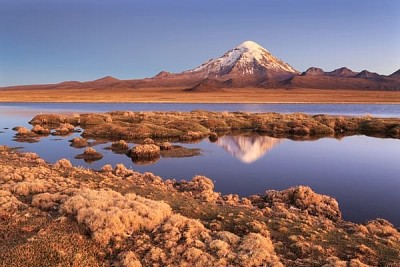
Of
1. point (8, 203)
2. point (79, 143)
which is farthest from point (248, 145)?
point (8, 203)

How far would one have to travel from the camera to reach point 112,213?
11281mm

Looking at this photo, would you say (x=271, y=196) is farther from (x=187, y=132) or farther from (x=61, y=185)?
(x=187, y=132)

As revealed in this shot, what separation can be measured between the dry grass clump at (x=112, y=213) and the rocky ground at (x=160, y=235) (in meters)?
0.03

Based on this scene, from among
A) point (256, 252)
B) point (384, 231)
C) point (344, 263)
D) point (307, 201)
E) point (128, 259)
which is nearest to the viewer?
point (128, 259)

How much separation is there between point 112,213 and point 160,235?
5.62 ft

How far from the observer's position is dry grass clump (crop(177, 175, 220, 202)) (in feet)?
57.1

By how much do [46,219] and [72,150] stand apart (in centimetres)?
2321

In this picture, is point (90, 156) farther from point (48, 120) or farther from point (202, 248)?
point (48, 120)

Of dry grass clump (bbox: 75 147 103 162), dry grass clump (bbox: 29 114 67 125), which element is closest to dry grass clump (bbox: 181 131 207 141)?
dry grass clump (bbox: 75 147 103 162)

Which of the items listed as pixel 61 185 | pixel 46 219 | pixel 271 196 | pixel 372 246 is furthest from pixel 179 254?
pixel 271 196

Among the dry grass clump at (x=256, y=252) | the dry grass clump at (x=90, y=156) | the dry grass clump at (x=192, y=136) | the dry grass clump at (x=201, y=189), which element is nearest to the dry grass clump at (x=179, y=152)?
the dry grass clump at (x=90, y=156)

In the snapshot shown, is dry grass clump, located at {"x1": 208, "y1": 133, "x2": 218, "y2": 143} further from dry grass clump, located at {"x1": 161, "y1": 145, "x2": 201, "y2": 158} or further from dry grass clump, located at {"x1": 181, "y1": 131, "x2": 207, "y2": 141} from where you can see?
dry grass clump, located at {"x1": 161, "y1": 145, "x2": 201, "y2": 158}

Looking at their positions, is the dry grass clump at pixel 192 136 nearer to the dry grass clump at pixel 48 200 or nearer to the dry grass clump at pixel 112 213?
the dry grass clump at pixel 48 200

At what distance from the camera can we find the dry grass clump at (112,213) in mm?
10617
